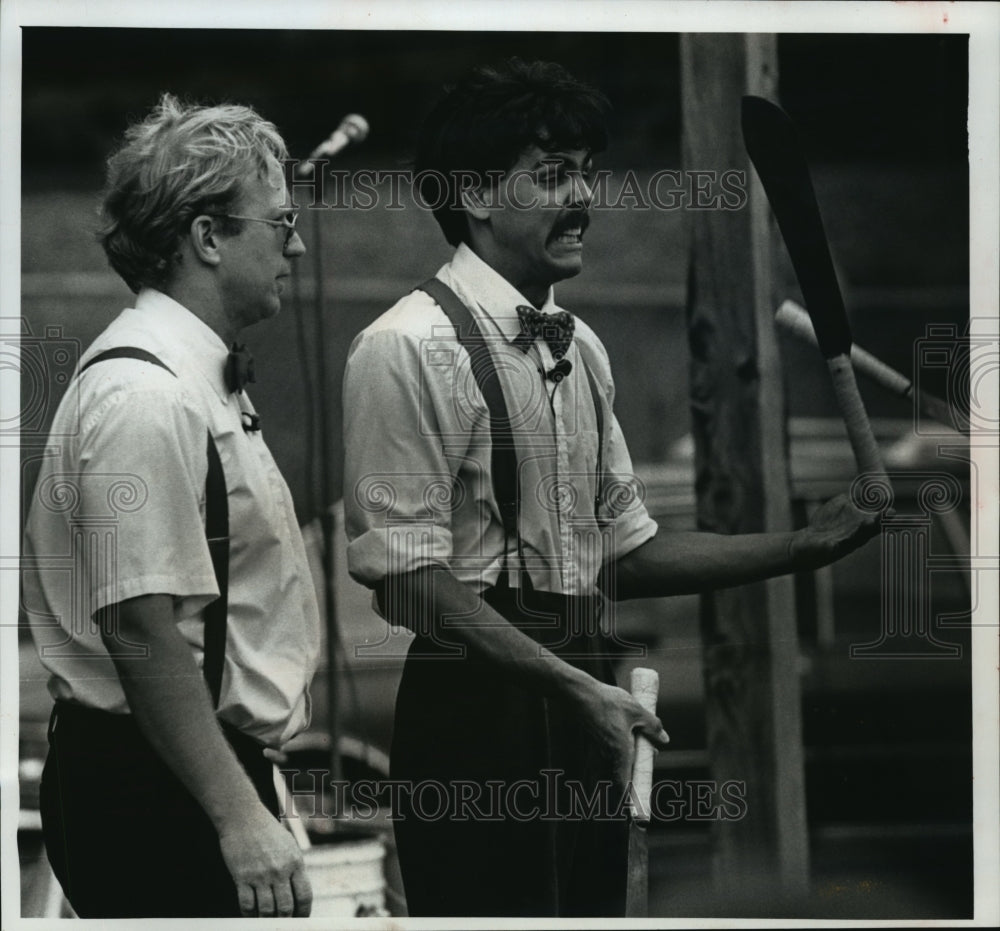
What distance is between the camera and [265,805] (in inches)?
185

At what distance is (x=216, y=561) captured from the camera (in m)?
4.58

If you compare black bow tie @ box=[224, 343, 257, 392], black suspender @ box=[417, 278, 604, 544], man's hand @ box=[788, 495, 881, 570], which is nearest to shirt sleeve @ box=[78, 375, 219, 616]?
black bow tie @ box=[224, 343, 257, 392]

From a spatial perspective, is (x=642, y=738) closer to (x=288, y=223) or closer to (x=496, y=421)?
(x=496, y=421)

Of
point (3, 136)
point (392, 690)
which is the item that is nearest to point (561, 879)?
point (392, 690)

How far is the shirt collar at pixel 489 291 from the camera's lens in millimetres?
4770

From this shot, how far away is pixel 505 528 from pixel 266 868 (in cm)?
112

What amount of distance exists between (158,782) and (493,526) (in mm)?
1134

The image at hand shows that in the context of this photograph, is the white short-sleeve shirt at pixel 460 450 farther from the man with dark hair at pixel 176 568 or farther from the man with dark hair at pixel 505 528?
the man with dark hair at pixel 176 568

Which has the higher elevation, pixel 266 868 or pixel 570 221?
pixel 570 221

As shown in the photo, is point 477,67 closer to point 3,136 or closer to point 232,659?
point 3,136

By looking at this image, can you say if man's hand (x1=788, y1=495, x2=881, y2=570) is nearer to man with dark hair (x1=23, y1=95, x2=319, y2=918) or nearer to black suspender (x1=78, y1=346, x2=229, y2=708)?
man with dark hair (x1=23, y1=95, x2=319, y2=918)

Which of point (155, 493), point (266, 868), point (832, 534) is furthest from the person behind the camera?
Result: point (832, 534)

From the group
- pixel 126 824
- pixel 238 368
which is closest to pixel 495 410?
pixel 238 368

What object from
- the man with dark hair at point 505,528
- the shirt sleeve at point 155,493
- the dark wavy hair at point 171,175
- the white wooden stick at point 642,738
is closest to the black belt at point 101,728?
the shirt sleeve at point 155,493
